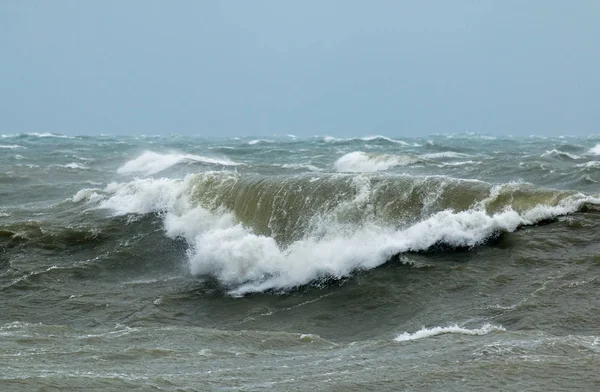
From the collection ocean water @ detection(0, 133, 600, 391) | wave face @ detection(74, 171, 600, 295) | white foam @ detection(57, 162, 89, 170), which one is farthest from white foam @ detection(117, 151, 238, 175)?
wave face @ detection(74, 171, 600, 295)

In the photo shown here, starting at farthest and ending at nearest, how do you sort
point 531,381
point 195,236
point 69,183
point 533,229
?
point 69,183 < point 195,236 < point 533,229 < point 531,381

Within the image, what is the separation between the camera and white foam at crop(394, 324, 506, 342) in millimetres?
7008

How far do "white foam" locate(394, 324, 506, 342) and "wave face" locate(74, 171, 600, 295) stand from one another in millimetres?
3279

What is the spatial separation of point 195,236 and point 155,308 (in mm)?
4185

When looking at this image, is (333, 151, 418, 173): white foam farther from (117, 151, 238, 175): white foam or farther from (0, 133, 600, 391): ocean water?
(0, 133, 600, 391): ocean water

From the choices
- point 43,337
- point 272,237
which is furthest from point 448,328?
point 272,237

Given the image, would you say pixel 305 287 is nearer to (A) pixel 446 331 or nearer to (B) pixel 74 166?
(A) pixel 446 331

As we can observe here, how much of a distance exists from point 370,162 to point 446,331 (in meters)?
25.0

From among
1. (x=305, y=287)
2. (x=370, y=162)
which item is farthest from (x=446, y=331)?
(x=370, y=162)

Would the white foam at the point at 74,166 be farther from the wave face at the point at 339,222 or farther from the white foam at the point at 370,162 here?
the wave face at the point at 339,222

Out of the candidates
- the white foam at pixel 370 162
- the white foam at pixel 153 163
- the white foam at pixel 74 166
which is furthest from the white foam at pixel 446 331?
the white foam at pixel 74 166

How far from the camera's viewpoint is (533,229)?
35.8ft

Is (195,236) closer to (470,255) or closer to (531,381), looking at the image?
(470,255)

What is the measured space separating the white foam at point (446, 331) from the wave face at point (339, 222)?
328cm
